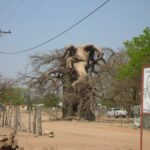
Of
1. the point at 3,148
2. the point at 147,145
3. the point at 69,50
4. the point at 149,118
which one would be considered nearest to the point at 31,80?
the point at 69,50

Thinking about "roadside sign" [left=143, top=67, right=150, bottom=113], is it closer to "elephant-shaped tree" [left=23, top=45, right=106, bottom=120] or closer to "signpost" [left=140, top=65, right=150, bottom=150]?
"signpost" [left=140, top=65, right=150, bottom=150]

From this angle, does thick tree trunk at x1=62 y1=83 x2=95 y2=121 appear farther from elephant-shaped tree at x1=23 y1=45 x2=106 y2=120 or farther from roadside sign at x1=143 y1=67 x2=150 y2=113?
roadside sign at x1=143 y1=67 x2=150 y2=113

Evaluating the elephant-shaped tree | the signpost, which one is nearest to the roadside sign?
the signpost

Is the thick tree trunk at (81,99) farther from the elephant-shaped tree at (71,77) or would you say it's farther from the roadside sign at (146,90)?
the roadside sign at (146,90)

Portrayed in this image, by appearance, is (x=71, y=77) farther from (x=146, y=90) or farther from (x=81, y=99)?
(x=146, y=90)

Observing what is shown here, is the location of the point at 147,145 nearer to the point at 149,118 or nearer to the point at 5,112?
the point at 149,118

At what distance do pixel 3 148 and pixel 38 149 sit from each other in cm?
241

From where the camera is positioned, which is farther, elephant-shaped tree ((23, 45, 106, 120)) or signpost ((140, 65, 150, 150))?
elephant-shaped tree ((23, 45, 106, 120))

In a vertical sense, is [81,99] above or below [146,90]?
below

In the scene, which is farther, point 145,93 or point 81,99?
point 81,99

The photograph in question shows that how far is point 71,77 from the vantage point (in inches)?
1843

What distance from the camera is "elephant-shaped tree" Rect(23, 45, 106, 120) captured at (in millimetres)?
43875

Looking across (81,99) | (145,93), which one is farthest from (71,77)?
(145,93)

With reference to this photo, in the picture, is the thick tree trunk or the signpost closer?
the signpost
